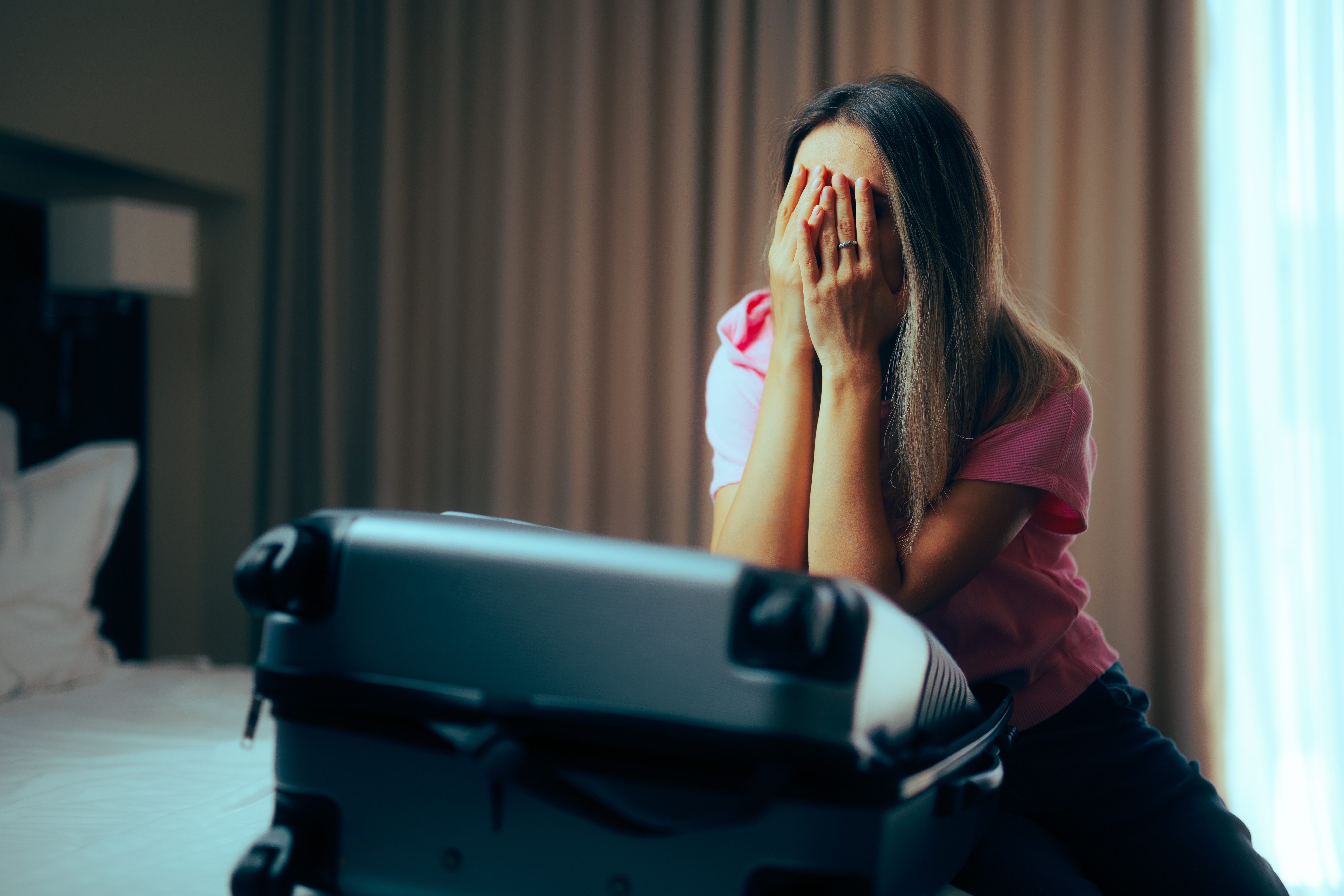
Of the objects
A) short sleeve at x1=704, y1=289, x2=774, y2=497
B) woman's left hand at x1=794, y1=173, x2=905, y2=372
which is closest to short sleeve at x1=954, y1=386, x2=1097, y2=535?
woman's left hand at x1=794, y1=173, x2=905, y2=372

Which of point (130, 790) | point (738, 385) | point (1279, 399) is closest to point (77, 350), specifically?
point (130, 790)

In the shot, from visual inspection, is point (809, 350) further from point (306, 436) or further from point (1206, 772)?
point (306, 436)

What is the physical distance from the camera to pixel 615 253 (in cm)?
255

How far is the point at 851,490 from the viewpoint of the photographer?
32.1 inches

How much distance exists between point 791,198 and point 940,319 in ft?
0.66

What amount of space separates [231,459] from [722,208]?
1.68 meters

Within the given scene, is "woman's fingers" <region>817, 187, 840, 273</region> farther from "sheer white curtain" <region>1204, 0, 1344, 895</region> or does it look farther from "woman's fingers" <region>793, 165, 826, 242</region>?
"sheer white curtain" <region>1204, 0, 1344, 895</region>

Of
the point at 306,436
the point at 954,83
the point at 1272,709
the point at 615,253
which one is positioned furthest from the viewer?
the point at 306,436

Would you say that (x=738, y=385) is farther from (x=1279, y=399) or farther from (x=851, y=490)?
(x=1279, y=399)

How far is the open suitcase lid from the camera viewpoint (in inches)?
14.9

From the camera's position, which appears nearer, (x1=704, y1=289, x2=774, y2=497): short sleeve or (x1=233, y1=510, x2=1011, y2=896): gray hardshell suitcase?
(x1=233, y1=510, x2=1011, y2=896): gray hardshell suitcase

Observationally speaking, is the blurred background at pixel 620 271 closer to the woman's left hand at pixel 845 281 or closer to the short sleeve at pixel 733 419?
the short sleeve at pixel 733 419

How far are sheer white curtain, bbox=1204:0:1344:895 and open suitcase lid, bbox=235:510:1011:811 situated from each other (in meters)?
2.04

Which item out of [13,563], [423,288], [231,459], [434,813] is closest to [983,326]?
[434,813]
